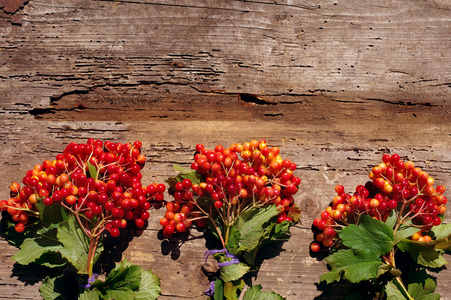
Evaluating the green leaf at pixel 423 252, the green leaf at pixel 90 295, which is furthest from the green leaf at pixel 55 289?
the green leaf at pixel 423 252

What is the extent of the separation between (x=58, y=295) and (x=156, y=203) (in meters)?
0.65

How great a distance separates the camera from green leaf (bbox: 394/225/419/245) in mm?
1684

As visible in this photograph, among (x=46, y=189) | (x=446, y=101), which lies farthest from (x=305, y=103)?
(x=46, y=189)

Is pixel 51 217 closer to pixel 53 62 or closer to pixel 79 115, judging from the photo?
pixel 79 115

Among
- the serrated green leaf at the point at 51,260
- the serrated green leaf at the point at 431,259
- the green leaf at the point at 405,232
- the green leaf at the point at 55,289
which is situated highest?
the green leaf at the point at 405,232

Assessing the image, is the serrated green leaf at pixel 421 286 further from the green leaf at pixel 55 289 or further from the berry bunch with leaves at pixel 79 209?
the green leaf at pixel 55 289

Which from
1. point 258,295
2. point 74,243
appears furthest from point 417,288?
point 74,243

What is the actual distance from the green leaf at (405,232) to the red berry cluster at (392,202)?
0.02 m

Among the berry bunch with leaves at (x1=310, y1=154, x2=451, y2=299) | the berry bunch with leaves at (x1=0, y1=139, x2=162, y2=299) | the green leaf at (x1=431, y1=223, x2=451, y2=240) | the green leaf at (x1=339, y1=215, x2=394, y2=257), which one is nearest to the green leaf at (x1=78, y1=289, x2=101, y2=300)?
the berry bunch with leaves at (x1=0, y1=139, x2=162, y2=299)

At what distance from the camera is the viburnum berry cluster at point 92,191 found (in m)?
1.63

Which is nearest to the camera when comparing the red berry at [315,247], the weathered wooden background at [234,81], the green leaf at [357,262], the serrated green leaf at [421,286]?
the green leaf at [357,262]

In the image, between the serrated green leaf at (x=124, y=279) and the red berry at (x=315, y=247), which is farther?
the red berry at (x=315, y=247)

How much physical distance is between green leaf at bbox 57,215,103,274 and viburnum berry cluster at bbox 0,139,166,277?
3 centimetres

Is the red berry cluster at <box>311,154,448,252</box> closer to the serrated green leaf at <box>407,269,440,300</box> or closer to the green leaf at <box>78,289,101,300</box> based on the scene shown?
the serrated green leaf at <box>407,269,440,300</box>
